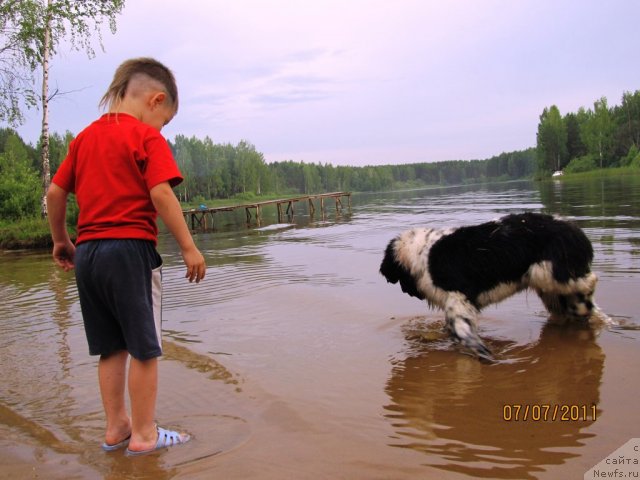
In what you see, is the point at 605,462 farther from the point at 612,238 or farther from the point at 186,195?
the point at 186,195

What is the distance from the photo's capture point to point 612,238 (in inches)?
401

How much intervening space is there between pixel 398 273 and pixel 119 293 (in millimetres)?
3288

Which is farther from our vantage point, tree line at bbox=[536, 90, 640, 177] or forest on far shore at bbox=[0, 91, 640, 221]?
tree line at bbox=[536, 90, 640, 177]

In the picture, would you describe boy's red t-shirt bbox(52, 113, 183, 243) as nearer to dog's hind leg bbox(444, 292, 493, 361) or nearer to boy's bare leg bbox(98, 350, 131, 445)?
boy's bare leg bbox(98, 350, 131, 445)

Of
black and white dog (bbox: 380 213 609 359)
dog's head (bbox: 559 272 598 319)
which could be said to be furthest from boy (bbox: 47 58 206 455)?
dog's head (bbox: 559 272 598 319)

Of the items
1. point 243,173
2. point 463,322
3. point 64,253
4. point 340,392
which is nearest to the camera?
point 64,253

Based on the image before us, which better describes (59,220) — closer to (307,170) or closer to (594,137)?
(594,137)

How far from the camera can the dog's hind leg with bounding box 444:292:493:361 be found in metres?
4.19

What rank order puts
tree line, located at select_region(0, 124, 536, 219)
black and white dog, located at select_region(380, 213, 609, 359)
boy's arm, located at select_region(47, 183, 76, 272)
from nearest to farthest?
boy's arm, located at select_region(47, 183, 76, 272) → black and white dog, located at select_region(380, 213, 609, 359) → tree line, located at select_region(0, 124, 536, 219)

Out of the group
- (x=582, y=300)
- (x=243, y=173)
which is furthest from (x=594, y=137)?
(x=582, y=300)

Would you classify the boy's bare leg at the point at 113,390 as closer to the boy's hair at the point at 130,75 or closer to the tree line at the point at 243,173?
the boy's hair at the point at 130,75

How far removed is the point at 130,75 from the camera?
288 centimetres

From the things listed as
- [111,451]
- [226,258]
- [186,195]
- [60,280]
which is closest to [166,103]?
[111,451]

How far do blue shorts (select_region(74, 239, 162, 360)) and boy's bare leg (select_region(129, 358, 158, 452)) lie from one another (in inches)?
3.0
